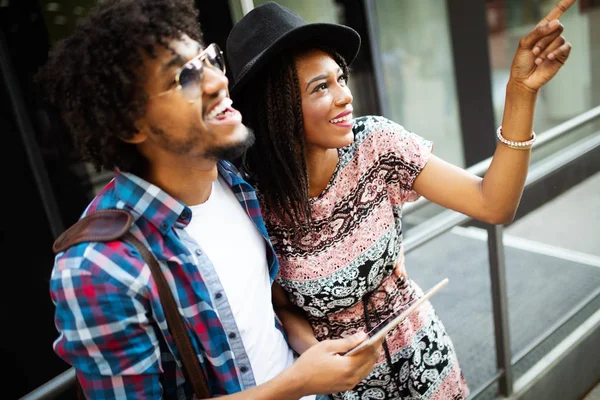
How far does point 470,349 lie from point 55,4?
2.89 m

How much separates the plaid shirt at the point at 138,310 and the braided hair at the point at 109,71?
0.10 m

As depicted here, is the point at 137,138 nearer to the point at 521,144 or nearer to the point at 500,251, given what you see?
the point at 521,144

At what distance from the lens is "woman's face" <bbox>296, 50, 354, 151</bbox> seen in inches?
50.7

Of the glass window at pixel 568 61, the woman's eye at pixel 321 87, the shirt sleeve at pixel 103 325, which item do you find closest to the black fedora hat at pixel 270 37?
the woman's eye at pixel 321 87

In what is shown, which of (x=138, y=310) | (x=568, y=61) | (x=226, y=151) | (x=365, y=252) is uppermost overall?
(x=226, y=151)

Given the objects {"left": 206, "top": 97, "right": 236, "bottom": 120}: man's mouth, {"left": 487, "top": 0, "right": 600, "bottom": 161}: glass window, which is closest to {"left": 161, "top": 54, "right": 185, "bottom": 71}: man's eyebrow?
{"left": 206, "top": 97, "right": 236, "bottom": 120}: man's mouth

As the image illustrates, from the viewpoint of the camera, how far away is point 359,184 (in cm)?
134

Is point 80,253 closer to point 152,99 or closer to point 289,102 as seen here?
point 152,99

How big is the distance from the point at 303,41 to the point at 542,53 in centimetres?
57

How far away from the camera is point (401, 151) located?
1.33 m

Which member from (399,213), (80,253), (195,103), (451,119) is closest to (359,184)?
(399,213)

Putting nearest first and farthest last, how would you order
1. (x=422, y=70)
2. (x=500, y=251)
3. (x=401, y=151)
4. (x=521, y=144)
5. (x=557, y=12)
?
(x=557, y=12), (x=521, y=144), (x=401, y=151), (x=500, y=251), (x=422, y=70)

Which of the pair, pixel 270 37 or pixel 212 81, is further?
pixel 270 37

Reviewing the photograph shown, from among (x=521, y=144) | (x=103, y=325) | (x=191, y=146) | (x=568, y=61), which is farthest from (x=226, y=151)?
(x=568, y=61)
